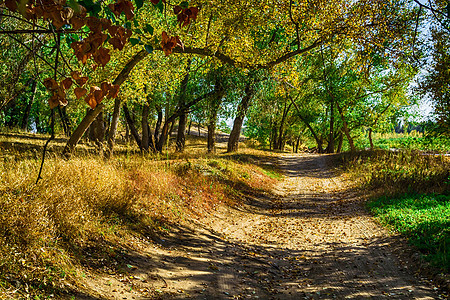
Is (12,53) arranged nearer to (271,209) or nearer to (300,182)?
(271,209)

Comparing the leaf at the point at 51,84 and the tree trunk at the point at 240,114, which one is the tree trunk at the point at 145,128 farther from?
the leaf at the point at 51,84

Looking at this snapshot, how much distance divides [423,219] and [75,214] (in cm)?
812

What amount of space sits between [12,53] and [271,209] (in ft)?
48.0

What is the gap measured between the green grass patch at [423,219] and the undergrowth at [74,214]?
5360 mm

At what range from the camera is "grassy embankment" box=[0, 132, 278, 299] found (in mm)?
3808

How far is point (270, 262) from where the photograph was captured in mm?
6504

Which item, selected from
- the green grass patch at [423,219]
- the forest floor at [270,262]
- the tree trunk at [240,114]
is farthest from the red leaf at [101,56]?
the tree trunk at [240,114]

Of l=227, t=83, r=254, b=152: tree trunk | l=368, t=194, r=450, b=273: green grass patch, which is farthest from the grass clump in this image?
l=227, t=83, r=254, b=152: tree trunk

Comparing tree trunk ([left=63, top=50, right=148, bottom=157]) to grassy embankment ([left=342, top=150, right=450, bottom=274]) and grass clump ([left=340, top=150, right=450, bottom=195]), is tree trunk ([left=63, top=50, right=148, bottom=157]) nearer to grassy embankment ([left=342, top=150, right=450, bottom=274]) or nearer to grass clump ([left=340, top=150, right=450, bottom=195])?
grassy embankment ([left=342, top=150, right=450, bottom=274])

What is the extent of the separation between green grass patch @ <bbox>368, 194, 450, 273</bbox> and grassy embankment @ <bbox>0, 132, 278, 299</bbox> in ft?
Answer: 17.5

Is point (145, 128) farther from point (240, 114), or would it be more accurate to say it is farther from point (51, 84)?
point (51, 84)

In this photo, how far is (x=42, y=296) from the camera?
138 inches

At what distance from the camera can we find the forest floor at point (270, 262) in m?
4.89

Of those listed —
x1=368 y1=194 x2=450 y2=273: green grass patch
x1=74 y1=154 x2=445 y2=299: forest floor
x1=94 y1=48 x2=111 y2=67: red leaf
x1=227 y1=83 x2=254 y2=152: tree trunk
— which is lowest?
x1=74 y1=154 x2=445 y2=299: forest floor
